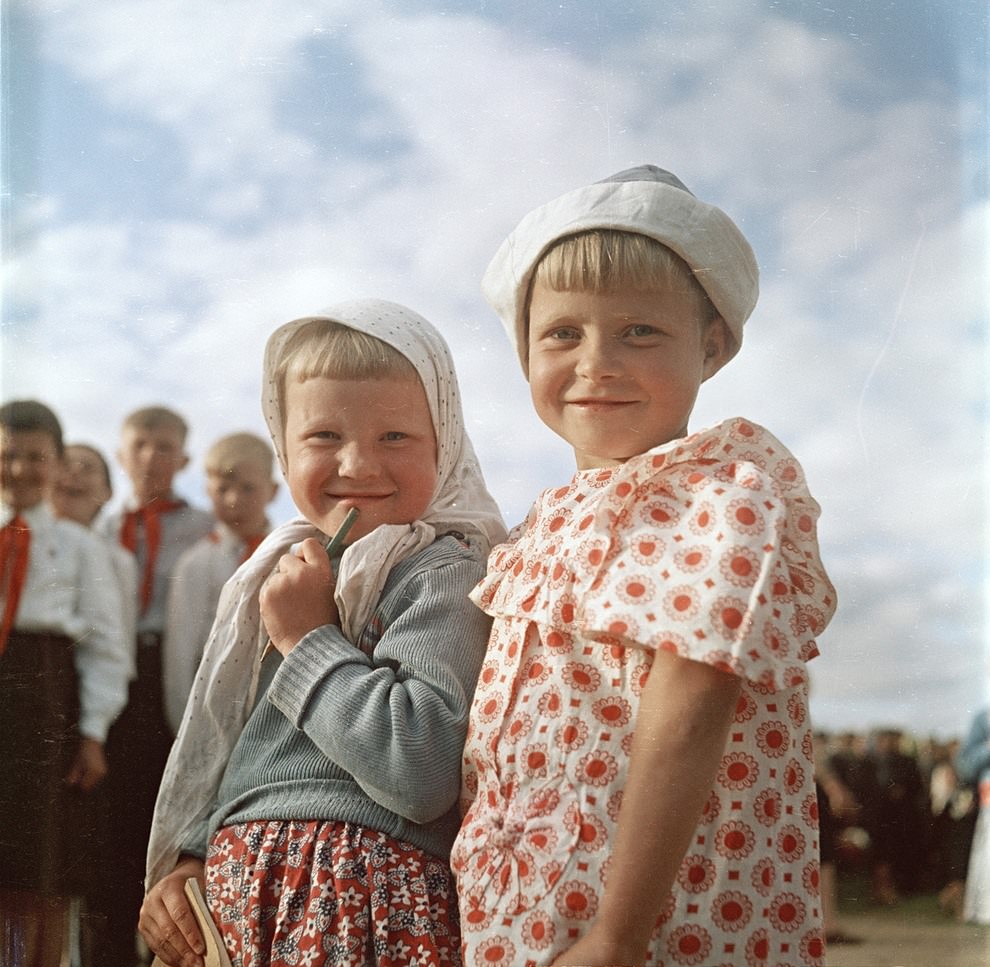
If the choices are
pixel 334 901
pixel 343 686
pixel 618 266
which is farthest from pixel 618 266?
pixel 334 901

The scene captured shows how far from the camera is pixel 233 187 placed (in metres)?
1.64

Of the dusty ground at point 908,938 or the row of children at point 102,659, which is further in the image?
the row of children at point 102,659

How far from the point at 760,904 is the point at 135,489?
1.03 m

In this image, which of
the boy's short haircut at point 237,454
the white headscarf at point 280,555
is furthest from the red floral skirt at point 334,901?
the boy's short haircut at point 237,454

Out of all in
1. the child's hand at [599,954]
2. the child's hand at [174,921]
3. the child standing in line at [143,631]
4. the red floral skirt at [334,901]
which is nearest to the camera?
the child's hand at [599,954]

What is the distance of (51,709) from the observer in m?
1.68

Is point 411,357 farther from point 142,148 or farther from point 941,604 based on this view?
point 941,604

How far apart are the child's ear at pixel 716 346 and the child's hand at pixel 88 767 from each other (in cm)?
102

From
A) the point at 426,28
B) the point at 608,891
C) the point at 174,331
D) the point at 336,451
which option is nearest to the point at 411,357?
the point at 336,451

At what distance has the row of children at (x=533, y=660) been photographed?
3.89 feet

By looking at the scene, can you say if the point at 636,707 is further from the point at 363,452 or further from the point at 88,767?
the point at 88,767

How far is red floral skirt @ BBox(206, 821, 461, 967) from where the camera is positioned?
1296mm

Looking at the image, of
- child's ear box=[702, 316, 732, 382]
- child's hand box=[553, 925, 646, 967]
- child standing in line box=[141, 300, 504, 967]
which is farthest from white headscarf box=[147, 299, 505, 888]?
child's hand box=[553, 925, 646, 967]

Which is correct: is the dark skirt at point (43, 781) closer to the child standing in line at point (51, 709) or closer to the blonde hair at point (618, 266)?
the child standing in line at point (51, 709)
